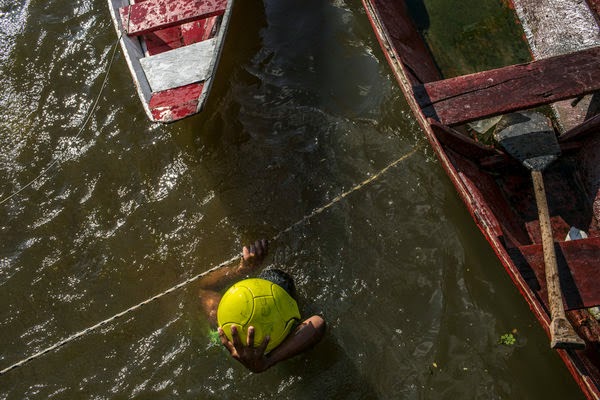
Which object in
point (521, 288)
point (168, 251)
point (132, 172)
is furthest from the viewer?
point (132, 172)

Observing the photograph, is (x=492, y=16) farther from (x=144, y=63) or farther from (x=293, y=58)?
(x=144, y=63)

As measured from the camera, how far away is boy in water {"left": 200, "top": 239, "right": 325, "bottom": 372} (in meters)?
3.44

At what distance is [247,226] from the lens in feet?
15.7

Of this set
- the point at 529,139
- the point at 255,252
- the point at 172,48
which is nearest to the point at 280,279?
the point at 255,252

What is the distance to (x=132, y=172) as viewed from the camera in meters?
5.11

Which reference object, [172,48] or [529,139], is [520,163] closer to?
[529,139]

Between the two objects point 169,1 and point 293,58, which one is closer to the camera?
point 169,1

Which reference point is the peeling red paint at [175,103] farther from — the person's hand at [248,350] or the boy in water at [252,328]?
the person's hand at [248,350]

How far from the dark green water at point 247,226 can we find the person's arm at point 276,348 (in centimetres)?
35

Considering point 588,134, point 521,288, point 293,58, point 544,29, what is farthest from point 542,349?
point 293,58

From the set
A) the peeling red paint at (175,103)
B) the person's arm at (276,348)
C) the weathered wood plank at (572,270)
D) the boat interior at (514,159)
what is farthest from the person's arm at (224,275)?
the weathered wood plank at (572,270)

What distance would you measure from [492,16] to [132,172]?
4.08 metres

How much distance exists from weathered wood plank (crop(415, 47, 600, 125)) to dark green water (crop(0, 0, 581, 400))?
28.5 inches

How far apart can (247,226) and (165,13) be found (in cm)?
228
